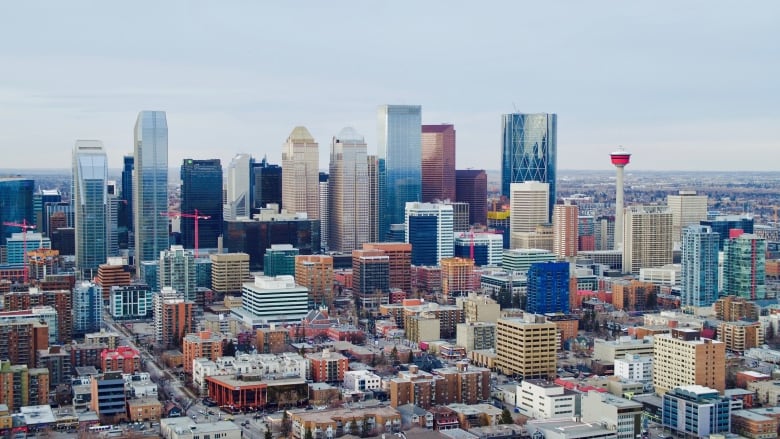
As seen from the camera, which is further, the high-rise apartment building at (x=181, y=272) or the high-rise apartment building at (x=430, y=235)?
the high-rise apartment building at (x=430, y=235)

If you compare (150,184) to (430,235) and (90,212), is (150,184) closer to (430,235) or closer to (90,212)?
(90,212)

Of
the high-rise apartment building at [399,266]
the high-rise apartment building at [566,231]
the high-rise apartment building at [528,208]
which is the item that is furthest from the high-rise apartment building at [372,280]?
the high-rise apartment building at [528,208]

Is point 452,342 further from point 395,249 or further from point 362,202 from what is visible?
point 362,202

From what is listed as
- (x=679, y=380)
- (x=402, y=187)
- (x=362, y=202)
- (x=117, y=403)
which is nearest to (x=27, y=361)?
(x=117, y=403)

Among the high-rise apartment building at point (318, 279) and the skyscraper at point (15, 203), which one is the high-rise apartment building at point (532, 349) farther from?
the skyscraper at point (15, 203)

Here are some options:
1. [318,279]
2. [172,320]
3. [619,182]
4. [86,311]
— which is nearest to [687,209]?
[619,182]

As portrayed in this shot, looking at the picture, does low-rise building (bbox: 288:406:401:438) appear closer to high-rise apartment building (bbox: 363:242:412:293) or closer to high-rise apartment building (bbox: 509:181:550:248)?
high-rise apartment building (bbox: 363:242:412:293)

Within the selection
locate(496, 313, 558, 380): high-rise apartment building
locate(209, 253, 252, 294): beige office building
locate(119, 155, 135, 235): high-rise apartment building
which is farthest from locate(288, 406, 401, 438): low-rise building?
locate(119, 155, 135, 235): high-rise apartment building
